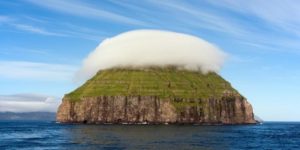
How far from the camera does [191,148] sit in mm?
Answer: 118062

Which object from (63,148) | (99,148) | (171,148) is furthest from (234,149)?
(63,148)

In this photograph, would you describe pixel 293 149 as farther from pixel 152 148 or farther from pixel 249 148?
pixel 152 148

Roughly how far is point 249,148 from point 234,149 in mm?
8657

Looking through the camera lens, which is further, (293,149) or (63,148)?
(293,149)

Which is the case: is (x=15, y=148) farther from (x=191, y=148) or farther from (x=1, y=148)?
(x=191, y=148)

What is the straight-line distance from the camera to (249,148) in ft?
420

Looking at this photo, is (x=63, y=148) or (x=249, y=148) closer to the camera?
(x=63, y=148)

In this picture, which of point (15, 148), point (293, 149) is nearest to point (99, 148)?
point (15, 148)

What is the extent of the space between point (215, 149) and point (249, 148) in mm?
14558

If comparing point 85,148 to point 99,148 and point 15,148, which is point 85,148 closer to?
point 99,148

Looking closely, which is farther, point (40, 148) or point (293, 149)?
point (293, 149)

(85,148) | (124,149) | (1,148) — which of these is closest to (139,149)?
(124,149)

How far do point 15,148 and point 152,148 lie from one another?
33.2 metres

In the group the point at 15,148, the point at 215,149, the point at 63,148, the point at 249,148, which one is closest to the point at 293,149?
the point at 249,148
